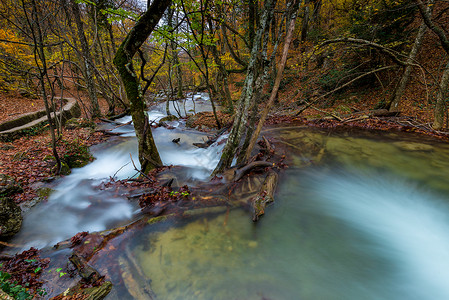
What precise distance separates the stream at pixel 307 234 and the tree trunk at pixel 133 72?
1.19 metres

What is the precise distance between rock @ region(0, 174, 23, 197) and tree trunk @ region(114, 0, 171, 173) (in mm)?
2697

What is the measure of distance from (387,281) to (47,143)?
10.1 m

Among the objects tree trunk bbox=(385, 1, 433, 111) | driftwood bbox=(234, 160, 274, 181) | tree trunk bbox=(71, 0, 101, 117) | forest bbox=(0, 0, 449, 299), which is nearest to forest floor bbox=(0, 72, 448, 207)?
forest bbox=(0, 0, 449, 299)

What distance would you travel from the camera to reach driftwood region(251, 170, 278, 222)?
3.57 meters

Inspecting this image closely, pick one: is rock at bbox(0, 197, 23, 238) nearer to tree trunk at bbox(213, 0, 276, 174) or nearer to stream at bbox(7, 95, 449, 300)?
stream at bbox(7, 95, 449, 300)

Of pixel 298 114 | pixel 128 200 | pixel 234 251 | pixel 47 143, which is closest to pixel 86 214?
pixel 128 200

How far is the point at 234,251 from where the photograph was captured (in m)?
2.93

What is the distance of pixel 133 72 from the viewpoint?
4145mm

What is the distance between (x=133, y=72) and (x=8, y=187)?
3781 millimetres

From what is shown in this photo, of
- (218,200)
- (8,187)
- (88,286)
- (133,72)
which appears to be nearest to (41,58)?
(133,72)

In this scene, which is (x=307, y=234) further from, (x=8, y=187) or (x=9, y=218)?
(x=8, y=187)

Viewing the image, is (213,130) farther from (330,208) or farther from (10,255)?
(10,255)

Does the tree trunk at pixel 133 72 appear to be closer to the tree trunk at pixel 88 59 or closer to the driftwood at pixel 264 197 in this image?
the driftwood at pixel 264 197

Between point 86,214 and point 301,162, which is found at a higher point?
point 301,162
